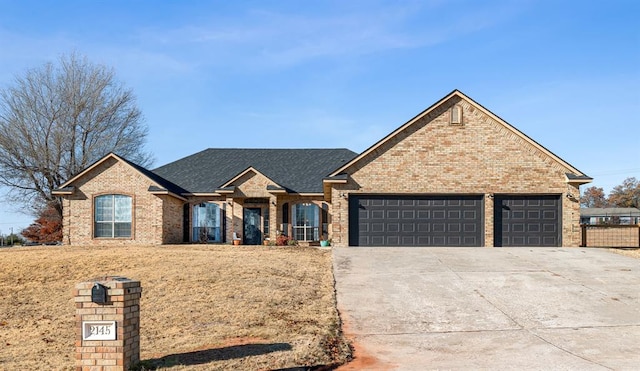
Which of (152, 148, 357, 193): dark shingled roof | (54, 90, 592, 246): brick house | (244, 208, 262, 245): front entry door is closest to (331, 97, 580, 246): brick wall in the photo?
(54, 90, 592, 246): brick house

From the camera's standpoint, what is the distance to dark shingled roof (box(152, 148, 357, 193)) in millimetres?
30578

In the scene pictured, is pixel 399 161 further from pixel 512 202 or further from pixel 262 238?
pixel 262 238

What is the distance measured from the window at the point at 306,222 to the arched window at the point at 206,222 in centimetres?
411

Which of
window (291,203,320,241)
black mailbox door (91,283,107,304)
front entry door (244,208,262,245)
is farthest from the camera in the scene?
front entry door (244,208,262,245)

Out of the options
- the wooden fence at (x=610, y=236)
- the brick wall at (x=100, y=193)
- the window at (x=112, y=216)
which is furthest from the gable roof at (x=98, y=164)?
the wooden fence at (x=610, y=236)

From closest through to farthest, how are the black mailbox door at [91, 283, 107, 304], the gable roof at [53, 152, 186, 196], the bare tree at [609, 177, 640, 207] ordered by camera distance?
the black mailbox door at [91, 283, 107, 304] → the gable roof at [53, 152, 186, 196] → the bare tree at [609, 177, 640, 207]

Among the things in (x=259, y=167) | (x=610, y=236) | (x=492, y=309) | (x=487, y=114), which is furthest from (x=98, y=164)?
(x=610, y=236)

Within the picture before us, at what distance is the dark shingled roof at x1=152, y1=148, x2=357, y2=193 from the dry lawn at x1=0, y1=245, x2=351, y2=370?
9162 millimetres

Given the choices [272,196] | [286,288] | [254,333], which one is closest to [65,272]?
[286,288]

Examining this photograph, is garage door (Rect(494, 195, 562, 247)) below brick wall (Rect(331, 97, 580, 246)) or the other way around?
below

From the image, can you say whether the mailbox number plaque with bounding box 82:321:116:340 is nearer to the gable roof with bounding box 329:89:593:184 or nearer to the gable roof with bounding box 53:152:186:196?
the gable roof with bounding box 329:89:593:184

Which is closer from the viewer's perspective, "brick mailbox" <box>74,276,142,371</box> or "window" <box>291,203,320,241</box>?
"brick mailbox" <box>74,276,142,371</box>

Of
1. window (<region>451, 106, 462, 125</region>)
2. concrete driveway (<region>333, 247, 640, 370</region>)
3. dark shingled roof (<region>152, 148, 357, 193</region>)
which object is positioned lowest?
concrete driveway (<region>333, 247, 640, 370</region>)

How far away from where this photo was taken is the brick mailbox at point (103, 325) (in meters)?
7.98
